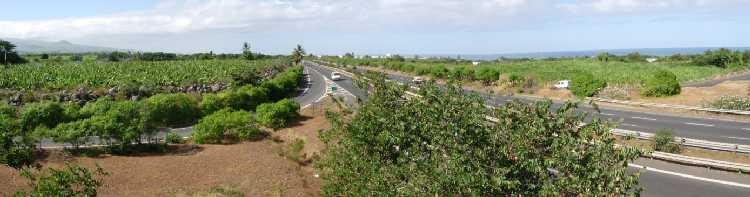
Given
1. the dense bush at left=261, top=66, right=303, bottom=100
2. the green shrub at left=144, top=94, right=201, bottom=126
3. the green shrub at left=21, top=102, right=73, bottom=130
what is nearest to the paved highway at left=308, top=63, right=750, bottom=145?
the green shrub at left=144, top=94, right=201, bottom=126

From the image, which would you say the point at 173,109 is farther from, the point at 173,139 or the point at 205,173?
the point at 205,173

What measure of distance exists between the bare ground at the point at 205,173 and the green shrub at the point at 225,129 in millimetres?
973

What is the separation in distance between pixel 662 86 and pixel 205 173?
1361 inches

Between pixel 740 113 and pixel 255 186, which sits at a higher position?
pixel 740 113

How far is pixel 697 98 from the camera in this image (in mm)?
39812

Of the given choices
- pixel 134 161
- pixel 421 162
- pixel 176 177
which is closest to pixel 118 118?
pixel 134 161

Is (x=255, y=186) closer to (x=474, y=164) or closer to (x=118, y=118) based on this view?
(x=118, y=118)

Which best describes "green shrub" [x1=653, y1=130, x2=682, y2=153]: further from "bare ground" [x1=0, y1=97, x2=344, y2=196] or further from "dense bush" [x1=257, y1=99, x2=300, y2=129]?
"dense bush" [x1=257, y1=99, x2=300, y2=129]

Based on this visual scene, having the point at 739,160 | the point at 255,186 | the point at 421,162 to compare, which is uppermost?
the point at 421,162

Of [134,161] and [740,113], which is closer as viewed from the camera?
[134,161]

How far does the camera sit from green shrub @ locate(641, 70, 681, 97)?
41.9m

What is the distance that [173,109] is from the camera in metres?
36.6

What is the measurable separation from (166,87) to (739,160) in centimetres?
4877

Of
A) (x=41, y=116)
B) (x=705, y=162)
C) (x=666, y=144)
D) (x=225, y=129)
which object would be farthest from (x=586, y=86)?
(x=41, y=116)
